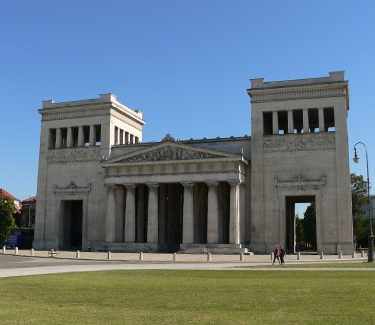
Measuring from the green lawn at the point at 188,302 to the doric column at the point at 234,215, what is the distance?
2069 inches

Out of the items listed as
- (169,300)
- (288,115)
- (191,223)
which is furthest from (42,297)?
(288,115)

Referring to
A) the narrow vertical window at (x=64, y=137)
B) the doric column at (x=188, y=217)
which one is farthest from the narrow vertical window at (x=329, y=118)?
the narrow vertical window at (x=64, y=137)

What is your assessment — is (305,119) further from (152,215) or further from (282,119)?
(152,215)

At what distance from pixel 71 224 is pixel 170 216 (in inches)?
860

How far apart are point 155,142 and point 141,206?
1163cm

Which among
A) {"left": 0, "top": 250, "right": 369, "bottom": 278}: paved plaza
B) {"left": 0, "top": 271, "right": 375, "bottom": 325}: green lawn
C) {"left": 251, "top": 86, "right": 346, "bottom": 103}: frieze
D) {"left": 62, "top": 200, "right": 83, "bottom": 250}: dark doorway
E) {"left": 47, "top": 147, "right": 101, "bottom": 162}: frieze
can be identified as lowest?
{"left": 0, "top": 250, "right": 369, "bottom": 278}: paved plaza

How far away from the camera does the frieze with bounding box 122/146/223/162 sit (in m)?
80.9

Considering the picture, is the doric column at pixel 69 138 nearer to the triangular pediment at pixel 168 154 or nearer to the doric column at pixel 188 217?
the triangular pediment at pixel 168 154

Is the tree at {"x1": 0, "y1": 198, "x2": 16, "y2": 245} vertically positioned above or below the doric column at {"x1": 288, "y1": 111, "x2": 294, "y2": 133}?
below

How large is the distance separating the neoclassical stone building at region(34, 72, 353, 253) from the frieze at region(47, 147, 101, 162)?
0.19 meters

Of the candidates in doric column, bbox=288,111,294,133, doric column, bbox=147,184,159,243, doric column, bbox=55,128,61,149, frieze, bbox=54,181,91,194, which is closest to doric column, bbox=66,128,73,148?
doric column, bbox=55,128,61,149

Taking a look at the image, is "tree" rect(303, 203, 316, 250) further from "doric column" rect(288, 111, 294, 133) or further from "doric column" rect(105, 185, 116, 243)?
"doric column" rect(105, 185, 116, 243)

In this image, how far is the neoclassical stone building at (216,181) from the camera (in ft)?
257

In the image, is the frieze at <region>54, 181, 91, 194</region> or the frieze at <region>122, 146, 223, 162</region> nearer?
the frieze at <region>122, 146, 223, 162</region>
